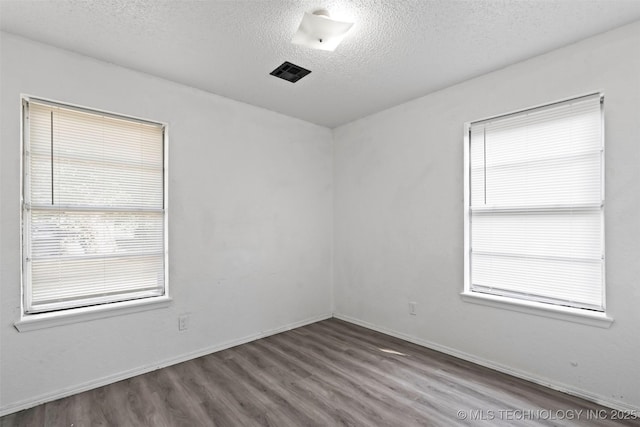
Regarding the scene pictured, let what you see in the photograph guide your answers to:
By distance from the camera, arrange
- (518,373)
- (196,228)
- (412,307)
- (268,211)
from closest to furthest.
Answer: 1. (518,373)
2. (196,228)
3. (412,307)
4. (268,211)

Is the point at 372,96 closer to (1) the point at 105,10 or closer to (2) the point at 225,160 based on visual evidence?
(2) the point at 225,160

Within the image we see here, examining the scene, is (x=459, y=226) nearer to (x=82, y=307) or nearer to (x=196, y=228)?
(x=196, y=228)

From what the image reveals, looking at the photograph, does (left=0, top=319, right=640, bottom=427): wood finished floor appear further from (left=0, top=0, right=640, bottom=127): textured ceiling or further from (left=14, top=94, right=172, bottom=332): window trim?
(left=0, top=0, right=640, bottom=127): textured ceiling

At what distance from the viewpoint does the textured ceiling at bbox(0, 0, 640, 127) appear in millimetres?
1989

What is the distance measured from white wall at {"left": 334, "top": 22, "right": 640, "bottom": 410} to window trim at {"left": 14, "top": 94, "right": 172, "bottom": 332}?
7.23ft

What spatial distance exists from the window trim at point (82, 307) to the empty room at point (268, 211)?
19mm

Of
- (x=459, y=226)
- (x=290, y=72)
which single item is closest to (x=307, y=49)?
(x=290, y=72)

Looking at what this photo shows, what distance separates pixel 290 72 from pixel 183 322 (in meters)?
2.54

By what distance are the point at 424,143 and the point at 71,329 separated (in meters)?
3.57

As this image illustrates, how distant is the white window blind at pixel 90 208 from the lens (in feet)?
7.78

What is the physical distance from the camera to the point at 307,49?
2.46m

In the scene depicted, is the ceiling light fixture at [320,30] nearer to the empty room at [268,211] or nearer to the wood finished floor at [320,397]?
the empty room at [268,211]

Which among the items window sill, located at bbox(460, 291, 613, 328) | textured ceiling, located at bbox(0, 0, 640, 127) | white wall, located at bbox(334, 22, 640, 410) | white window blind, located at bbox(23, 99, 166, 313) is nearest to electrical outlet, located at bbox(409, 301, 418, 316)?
white wall, located at bbox(334, 22, 640, 410)

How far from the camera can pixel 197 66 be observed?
8.91 feet
